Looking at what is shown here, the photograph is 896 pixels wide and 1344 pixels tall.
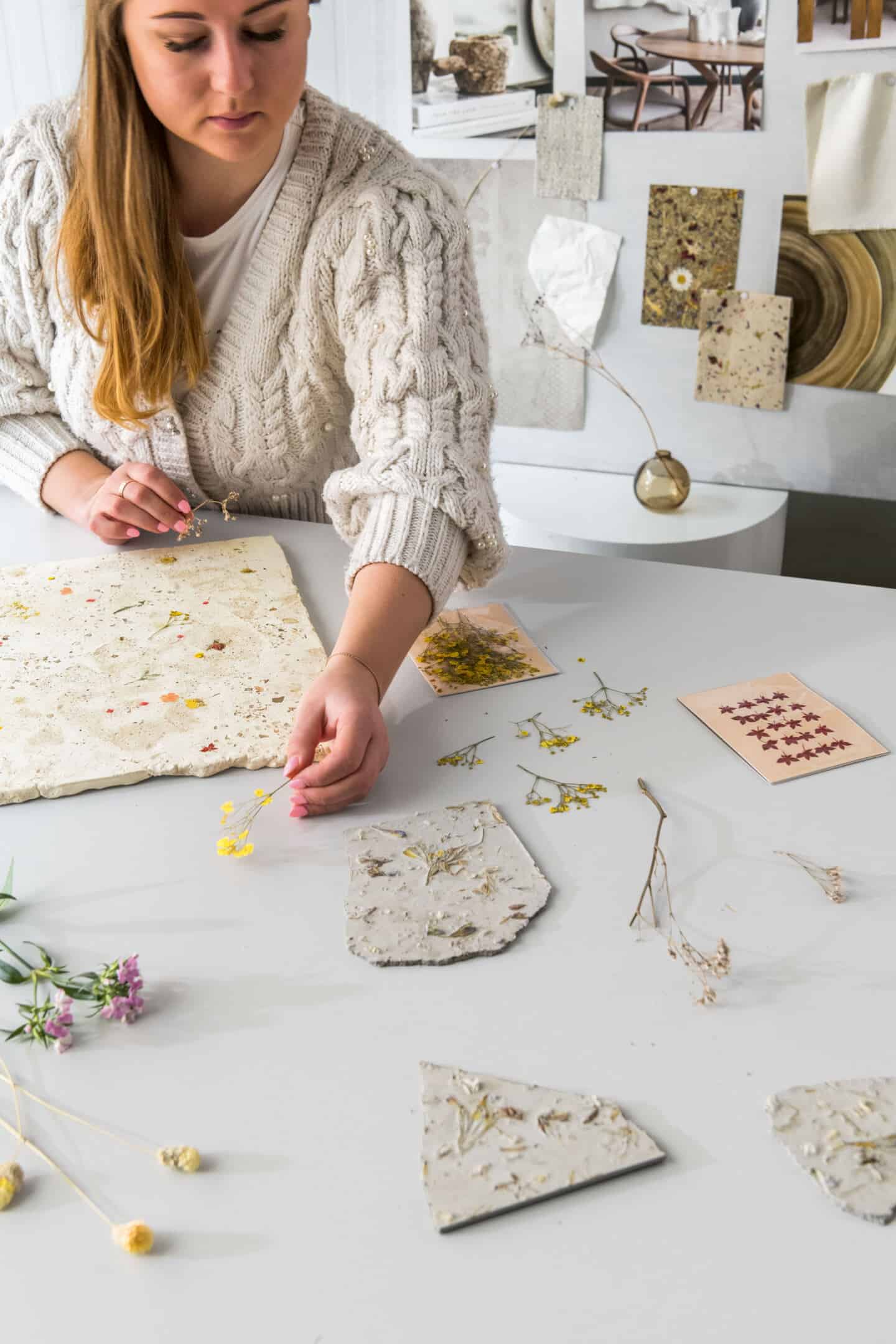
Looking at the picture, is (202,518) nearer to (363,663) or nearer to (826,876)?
(363,663)

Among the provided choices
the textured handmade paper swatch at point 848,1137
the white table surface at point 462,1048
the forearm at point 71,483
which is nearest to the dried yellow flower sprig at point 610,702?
the white table surface at point 462,1048

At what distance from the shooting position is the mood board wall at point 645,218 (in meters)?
2.06

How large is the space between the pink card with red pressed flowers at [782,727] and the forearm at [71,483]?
2.30 feet

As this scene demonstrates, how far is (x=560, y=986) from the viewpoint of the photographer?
2.28ft

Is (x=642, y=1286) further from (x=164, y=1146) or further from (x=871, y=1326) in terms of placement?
(x=164, y=1146)

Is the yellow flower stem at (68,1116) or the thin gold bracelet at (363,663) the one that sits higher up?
the thin gold bracelet at (363,663)

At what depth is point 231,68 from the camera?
97 cm

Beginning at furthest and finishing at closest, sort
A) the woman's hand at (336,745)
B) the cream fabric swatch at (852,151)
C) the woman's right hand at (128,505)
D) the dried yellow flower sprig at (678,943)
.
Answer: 1. the cream fabric swatch at (852,151)
2. the woman's right hand at (128,505)
3. the woman's hand at (336,745)
4. the dried yellow flower sprig at (678,943)

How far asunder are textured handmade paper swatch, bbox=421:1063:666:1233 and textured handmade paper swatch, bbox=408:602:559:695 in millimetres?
435

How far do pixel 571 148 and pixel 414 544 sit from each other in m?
1.47

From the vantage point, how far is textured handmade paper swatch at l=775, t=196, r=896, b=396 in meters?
2.06

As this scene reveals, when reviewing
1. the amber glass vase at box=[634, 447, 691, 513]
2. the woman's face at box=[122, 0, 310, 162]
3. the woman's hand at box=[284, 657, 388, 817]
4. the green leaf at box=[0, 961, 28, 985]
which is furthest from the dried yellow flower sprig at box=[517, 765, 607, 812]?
the amber glass vase at box=[634, 447, 691, 513]

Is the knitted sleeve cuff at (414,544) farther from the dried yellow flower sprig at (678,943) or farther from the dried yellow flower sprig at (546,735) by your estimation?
the dried yellow flower sprig at (678,943)

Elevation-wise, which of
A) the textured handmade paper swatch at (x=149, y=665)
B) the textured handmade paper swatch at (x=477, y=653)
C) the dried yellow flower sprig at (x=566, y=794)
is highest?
the textured handmade paper swatch at (x=149, y=665)
